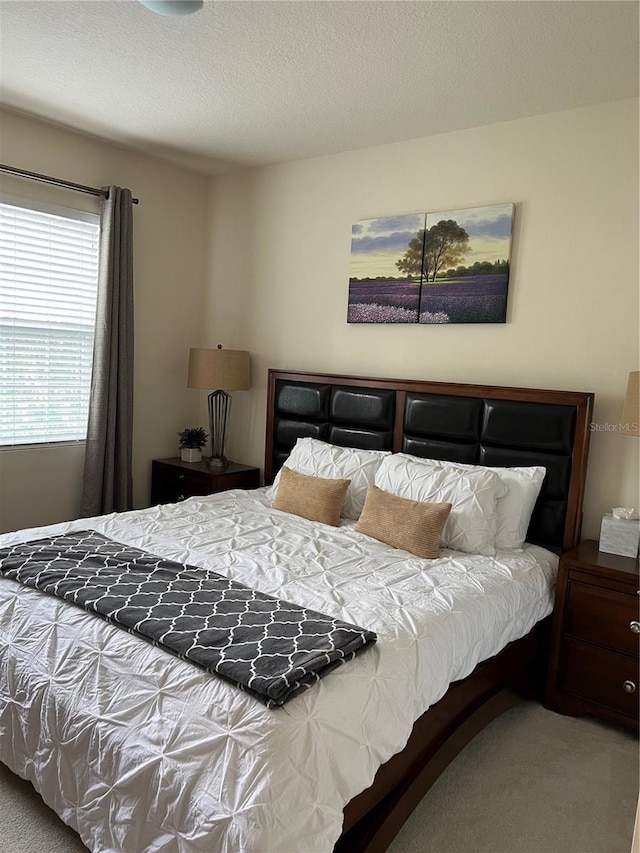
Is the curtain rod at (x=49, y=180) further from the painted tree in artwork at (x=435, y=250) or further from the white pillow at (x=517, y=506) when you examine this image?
the white pillow at (x=517, y=506)

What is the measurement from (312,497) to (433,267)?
143 cm

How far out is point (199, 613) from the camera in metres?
1.95

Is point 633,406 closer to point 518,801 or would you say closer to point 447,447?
point 447,447

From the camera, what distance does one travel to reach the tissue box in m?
2.67

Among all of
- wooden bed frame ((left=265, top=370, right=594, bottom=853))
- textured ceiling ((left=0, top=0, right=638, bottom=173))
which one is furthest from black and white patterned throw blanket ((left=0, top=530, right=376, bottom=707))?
textured ceiling ((left=0, top=0, right=638, bottom=173))

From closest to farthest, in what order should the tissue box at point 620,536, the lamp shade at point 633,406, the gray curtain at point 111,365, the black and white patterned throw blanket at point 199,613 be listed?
the black and white patterned throw blanket at point 199,613, the lamp shade at point 633,406, the tissue box at point 620,536, the gray curtain at point 111,365

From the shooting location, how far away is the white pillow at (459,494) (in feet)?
9.21

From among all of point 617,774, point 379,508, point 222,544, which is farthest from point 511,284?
point 617,774

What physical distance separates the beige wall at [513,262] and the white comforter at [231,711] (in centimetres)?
116

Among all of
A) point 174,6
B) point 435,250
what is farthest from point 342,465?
point 174,6

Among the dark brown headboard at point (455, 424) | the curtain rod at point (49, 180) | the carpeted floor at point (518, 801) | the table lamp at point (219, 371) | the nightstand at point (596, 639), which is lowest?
the carpeted floor at point (518, 801)

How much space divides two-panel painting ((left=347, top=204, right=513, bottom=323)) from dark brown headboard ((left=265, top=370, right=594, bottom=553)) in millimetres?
414

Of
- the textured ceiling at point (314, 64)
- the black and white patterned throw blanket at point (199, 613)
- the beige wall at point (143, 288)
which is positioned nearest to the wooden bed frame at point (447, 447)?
the black and white patterned throw blanket at point (199, 613)

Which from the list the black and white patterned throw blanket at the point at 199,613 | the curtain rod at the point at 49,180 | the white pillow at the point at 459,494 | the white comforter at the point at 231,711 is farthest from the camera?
the curtain rod at the point at 49,180
